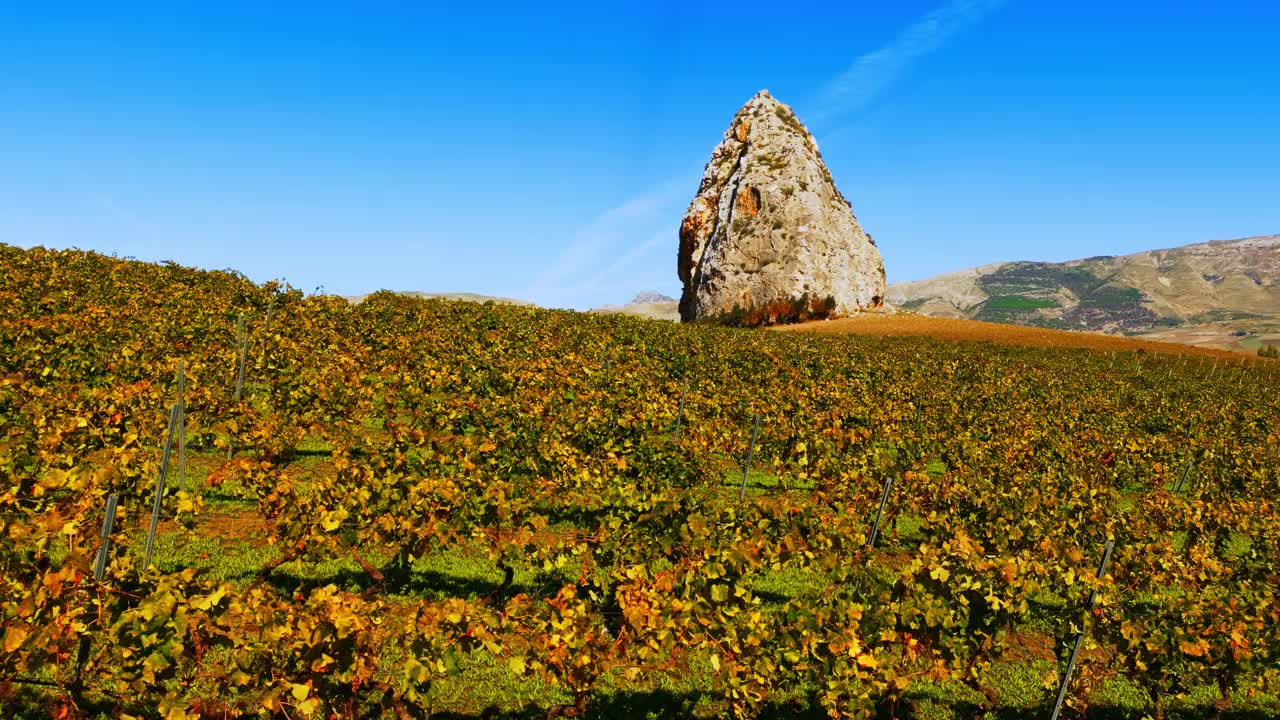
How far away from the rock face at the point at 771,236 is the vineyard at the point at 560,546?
48729mm

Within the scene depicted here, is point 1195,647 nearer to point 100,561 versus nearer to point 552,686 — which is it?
point 552,686

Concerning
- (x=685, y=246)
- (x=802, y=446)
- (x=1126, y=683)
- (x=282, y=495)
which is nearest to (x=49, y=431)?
(x=282, y=495)

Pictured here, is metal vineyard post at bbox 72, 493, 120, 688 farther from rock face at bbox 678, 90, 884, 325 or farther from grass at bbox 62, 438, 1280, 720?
rock face at bbox 678, 90, 884, 325

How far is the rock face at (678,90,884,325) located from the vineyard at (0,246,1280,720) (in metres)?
48.7

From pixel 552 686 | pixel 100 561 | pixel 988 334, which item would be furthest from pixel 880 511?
pixel 988 334

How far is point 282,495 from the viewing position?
31.4 feet

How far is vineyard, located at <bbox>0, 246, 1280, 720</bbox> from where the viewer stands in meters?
5.87

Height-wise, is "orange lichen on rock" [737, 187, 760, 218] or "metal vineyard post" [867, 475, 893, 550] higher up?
"orange lichen on rock" [737, 187, 760, 218]

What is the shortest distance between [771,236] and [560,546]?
6875 centimetres

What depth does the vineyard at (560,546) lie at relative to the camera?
231 inches

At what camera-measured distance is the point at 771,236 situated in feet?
242

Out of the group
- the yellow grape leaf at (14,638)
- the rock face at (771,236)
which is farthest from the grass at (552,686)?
the rock face at (771,236)

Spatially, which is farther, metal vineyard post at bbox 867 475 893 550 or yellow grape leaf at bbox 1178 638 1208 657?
metal vineyard post at bbox 867 475 893 550

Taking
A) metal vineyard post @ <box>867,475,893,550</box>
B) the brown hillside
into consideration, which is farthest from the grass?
the brown hillside
